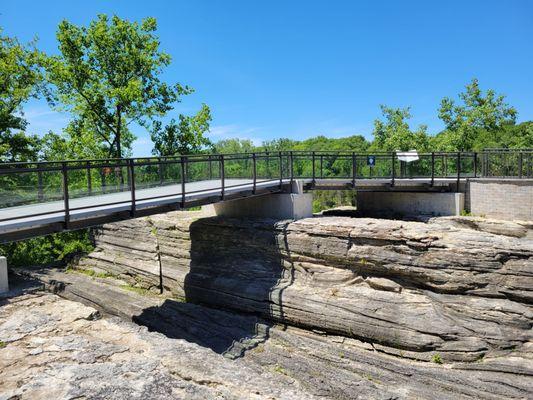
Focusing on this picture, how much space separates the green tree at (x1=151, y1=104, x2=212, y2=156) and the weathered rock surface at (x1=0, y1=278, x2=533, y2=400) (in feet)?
46.9

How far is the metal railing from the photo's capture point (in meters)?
9.59

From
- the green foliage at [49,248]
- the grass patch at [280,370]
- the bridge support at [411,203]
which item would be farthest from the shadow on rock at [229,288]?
the green foliage at [49,248]

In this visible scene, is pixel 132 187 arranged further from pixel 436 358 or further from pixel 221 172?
pixel 436 358

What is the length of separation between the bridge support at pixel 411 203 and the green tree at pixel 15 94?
19082 mm

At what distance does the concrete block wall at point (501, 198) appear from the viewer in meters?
16.4

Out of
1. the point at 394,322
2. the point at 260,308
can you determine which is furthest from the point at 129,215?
the point at 394,322

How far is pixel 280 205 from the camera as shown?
17.5m

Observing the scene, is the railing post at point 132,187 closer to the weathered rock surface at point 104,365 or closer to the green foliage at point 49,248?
the weathered rock surface at point 104,365

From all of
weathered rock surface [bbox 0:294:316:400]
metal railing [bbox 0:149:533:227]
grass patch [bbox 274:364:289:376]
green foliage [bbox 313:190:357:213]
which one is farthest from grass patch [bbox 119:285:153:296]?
green foliage [bbox 313:190:357:213]

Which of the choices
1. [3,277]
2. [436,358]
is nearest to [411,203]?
[436,358]

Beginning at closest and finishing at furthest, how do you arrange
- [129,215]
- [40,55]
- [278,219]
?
[129,215]
[278,219]
[40,55]

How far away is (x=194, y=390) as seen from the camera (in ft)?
21.6

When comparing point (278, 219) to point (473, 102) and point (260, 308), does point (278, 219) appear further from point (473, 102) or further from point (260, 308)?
point (473, 102)

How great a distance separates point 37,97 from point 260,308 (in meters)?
22.2
